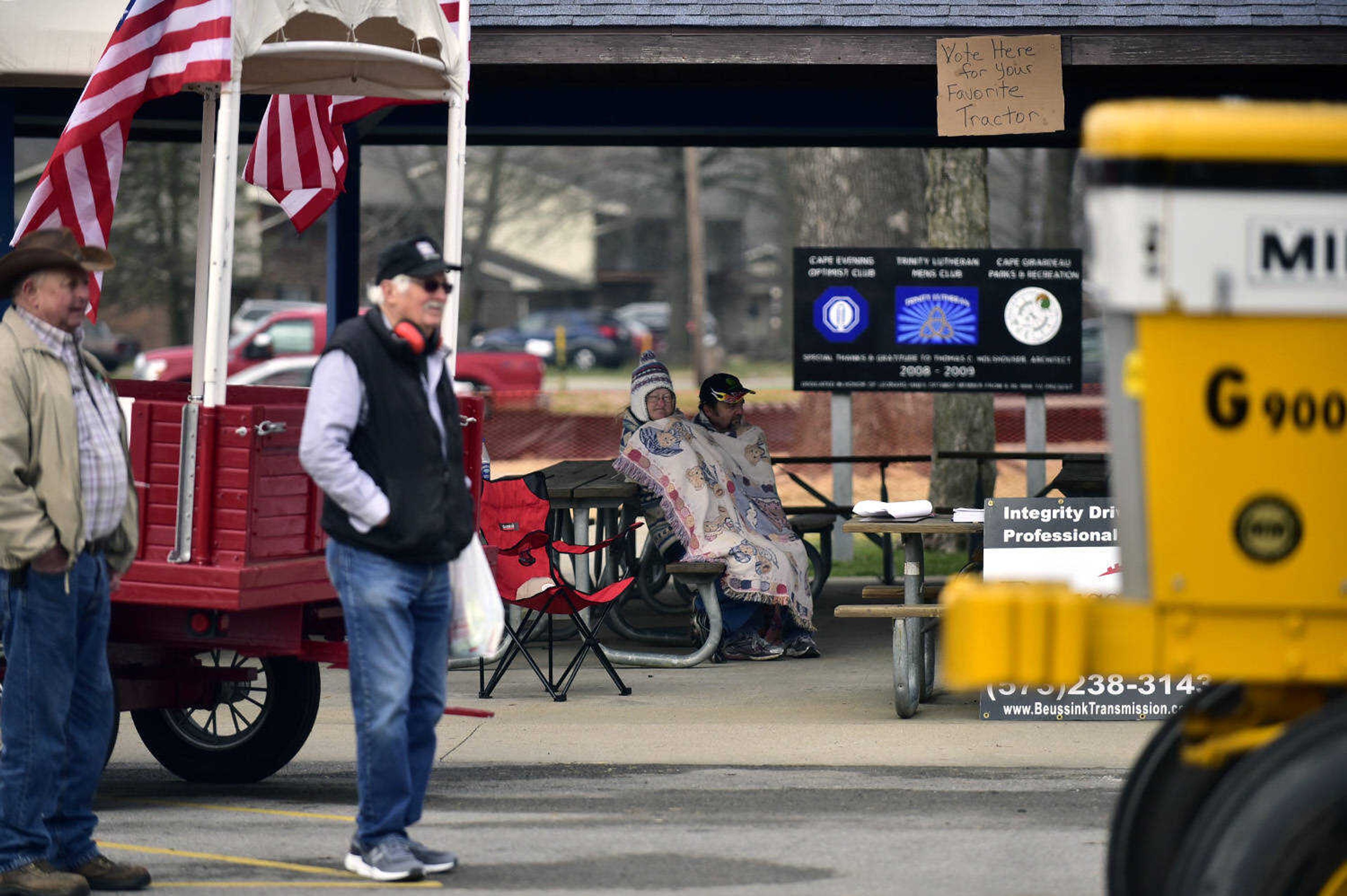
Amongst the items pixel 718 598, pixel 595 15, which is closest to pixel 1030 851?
pixel 718 598

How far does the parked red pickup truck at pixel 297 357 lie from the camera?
28.5m

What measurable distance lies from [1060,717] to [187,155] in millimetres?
31658

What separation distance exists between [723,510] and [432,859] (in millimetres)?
4264

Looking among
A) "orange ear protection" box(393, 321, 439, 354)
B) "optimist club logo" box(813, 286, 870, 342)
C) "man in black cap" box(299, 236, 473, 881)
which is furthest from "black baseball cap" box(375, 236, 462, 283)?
"optimist club logo" box(813, 286, 870, 342)

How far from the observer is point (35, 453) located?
493 cm

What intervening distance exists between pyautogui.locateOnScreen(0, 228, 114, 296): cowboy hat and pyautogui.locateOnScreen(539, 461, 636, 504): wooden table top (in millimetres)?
4133

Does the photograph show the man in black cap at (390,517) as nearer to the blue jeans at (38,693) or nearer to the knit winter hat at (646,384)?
the blue jeans at (38,693)

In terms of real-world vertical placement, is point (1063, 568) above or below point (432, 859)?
above

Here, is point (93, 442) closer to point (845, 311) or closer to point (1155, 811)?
point (1155, 811)

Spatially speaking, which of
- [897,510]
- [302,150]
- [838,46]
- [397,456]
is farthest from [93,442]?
[838,46]

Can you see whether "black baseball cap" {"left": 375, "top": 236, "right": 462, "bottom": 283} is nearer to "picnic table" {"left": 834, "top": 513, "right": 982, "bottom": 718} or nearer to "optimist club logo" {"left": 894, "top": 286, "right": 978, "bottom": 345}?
"picnic table" {"left": 834, "top": 513, "right": 982, "bottom": 718}

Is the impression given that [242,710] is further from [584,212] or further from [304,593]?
[584,212]

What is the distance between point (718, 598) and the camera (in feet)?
30.5

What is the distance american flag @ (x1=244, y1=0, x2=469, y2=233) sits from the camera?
8.56 meters
